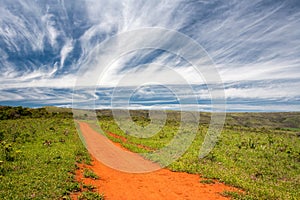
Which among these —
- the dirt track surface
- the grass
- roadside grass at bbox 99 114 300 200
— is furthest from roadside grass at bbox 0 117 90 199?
roadside grass at bbox 99 114 300 200

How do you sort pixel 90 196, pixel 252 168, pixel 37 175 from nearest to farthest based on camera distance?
pixel 90 196 → pixel 37 175 → pixel 252 168

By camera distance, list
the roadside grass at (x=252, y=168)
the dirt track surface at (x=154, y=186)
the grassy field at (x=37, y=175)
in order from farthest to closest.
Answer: the roadside grass at (x=252, y=168), the dirt track surface at (x=154, y=186), the grassy field at (x=37, y=175)

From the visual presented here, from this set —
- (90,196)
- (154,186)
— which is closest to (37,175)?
(90,196)

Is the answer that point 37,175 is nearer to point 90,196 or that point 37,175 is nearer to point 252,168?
point 90,196

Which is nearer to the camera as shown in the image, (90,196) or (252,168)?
(90,196)

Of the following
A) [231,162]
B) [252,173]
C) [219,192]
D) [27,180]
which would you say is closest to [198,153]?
[231,162]

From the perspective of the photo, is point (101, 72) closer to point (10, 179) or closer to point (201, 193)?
point (10, 179)

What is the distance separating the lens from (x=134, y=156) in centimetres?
1848

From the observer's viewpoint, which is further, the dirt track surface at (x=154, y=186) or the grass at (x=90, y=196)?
the dirt track surface at (x=154, y=186)

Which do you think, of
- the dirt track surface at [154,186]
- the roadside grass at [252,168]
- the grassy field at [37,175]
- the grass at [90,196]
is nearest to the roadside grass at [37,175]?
the grassy field at [37,175]

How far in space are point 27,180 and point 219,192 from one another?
9.16 meters

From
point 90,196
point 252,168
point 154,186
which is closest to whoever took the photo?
point 90,196

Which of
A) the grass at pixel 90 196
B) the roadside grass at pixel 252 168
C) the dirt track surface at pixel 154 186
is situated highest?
the grass at pixel 90 196

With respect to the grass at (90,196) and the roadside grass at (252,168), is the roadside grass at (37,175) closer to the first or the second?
the grass at (90,196)
